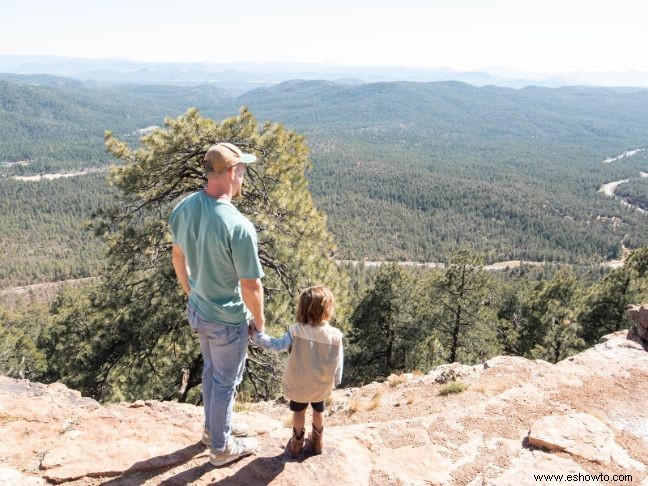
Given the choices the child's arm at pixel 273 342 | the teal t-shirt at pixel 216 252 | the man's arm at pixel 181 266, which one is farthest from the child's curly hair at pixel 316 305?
the man's arm at pixel 181 266

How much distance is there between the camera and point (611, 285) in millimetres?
18719

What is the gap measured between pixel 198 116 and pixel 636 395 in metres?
8.56

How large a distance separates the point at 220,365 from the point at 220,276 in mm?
853

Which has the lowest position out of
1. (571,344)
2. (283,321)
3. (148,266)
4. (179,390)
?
(571,344)

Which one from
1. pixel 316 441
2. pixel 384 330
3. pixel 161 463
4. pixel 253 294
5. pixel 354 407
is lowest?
pixel 384 330

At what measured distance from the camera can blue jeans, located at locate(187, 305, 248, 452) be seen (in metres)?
3.73

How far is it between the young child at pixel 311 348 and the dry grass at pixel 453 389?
3.20 meters

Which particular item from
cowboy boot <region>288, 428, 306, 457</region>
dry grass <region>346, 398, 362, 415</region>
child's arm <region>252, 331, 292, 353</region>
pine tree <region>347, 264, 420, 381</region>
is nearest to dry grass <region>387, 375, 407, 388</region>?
dry grass <region>346, 398, 362, 415</region>

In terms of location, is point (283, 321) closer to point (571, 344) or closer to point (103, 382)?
point (103, 382)

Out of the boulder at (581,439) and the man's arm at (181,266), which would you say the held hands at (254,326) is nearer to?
the man's arm at (181,266)

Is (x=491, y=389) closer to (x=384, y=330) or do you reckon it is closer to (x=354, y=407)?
(x=354, y=407)

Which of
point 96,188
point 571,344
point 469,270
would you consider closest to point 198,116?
point 469,270

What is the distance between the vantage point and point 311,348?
3.78 meters

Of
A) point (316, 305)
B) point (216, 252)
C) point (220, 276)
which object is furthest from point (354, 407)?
point (216, 252)
